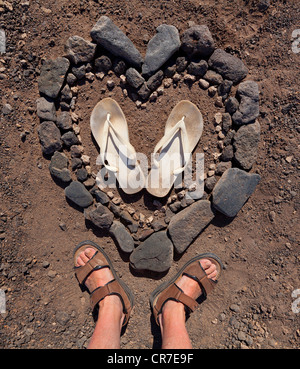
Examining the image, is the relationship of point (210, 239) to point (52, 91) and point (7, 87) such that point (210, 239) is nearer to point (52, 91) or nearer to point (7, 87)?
point (52, 91)

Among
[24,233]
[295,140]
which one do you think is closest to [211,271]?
[295,140]

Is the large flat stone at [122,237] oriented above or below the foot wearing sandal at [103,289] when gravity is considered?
above

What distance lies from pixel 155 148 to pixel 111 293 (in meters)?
1.28

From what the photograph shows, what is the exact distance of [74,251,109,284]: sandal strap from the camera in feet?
6.84

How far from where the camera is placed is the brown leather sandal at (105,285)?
2061mm

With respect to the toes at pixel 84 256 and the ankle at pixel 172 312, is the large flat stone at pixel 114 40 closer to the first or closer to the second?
the toes at pixel 84 256

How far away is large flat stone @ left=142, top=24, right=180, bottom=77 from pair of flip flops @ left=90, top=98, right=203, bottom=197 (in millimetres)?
386

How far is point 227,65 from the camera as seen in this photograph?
2.01m

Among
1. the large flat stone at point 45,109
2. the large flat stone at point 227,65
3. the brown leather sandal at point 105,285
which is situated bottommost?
the brown leather sandal at point 105,285

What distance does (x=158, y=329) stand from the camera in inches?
86.0

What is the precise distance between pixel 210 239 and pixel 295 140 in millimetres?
1108

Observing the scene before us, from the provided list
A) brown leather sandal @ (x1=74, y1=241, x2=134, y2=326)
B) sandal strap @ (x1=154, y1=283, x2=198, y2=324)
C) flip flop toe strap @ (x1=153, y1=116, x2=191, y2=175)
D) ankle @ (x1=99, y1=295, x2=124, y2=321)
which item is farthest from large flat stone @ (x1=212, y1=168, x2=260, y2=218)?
ankle @ (x1=99, y1=295, x2=124, y2=321)

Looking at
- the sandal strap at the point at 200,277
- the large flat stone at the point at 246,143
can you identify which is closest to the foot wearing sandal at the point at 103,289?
the sandal strap at the point at 200,277

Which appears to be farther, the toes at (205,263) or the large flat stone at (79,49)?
the toes at (205,263)
